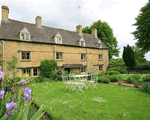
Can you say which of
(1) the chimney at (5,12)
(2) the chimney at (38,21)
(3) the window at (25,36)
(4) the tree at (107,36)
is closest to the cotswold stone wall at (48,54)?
(3) the window at (25,36)

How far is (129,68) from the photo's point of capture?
2461 centimetres

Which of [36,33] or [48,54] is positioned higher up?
[36,33]

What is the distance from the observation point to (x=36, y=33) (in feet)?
59.5

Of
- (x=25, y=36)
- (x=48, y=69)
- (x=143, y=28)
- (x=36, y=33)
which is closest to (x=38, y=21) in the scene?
(x=36, y=33)

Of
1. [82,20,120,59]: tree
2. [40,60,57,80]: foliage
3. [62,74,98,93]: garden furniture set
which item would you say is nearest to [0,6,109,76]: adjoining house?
[40,60,57,80]: foliage

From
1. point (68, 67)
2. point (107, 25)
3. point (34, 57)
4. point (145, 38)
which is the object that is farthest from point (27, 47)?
point (107, 25)

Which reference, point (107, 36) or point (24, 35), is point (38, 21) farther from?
point (107, 36)

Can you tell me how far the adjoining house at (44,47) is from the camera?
50.2ft

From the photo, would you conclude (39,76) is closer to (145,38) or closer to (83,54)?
(83,54)

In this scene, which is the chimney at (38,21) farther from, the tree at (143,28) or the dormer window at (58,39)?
the tree at (143,28)

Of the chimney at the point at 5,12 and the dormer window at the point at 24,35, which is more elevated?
the chimney at the point at 5,12

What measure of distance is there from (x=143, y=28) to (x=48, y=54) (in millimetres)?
20618

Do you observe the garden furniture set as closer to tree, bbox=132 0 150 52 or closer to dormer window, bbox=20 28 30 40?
dormer window, bbox=20 28 30 40

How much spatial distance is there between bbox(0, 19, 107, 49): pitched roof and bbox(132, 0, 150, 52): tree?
1099cm
